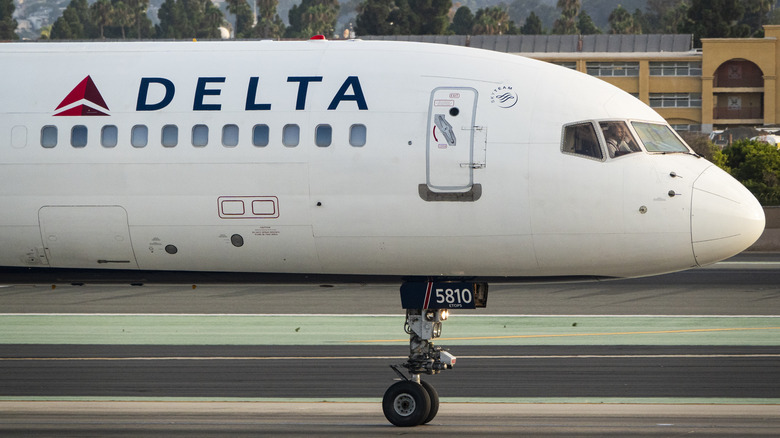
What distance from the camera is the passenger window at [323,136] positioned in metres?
16.9

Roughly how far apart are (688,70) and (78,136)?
113 m

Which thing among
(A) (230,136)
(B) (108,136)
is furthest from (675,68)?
(B) (108,136)

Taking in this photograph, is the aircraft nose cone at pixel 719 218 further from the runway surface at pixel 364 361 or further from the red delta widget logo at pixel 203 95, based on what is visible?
the red delta widget logo at pixel 203 95

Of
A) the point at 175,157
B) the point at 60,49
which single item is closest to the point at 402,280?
the point at 175,157

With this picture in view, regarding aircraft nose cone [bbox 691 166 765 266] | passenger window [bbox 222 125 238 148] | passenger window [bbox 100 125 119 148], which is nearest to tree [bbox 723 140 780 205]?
aircraft nose cone [bbox 691 166 765 266]

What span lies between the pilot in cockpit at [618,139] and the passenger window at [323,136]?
3981 mm

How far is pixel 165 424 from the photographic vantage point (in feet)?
Answer: 63.2

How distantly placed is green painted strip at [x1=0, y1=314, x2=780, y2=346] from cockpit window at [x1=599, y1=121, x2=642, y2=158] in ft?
35.9

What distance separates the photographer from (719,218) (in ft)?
53.3

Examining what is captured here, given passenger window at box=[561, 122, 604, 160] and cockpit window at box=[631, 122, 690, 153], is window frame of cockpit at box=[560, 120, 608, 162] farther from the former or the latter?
cockpit window at box=[631, 122, 690, 153]

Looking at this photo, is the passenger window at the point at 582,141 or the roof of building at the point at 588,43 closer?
the passenger window at the point at 582,141

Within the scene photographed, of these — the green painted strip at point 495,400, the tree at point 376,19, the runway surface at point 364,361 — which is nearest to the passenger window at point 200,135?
the runway surface at point 364,361

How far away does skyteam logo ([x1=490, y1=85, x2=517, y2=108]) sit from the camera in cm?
1695

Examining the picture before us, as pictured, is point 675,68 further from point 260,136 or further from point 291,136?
point 260,136
